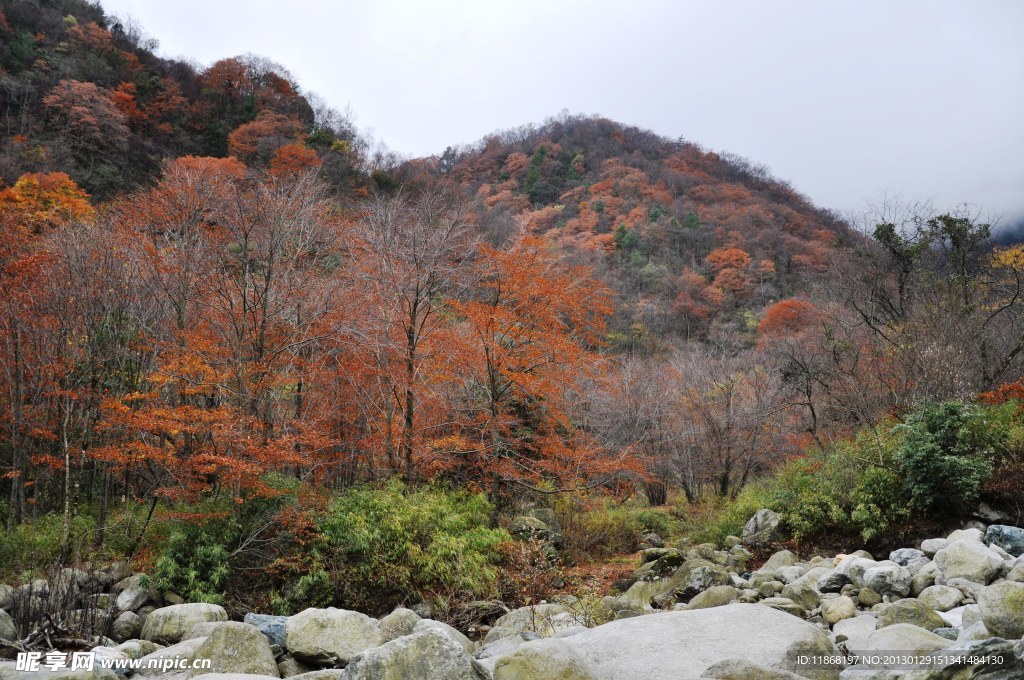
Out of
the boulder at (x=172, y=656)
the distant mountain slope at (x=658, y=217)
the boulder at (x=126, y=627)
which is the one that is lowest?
the boulder at (x=126, y=627)

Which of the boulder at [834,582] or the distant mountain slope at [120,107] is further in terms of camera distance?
the distant mountain slope at [120,107]

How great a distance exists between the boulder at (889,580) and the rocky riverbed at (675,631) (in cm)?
1

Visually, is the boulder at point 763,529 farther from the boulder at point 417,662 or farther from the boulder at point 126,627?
the boulder at point 126,627

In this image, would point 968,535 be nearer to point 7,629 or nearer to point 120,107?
point 7,629

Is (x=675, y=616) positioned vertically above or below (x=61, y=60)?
below

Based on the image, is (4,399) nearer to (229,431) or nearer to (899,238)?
(229,431)

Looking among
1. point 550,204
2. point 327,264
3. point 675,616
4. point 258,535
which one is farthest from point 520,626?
point 550,204

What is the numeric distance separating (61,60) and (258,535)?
1387 inches

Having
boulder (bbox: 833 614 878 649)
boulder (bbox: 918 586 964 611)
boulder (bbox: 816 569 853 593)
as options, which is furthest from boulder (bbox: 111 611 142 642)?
boulder (bbox: 918 586 964 611)

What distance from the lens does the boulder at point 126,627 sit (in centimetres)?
701

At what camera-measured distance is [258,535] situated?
858cm

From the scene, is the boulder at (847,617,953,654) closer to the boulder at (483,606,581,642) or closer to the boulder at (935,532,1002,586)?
the boulder at (935,532,1002,586)

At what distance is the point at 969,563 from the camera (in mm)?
6184

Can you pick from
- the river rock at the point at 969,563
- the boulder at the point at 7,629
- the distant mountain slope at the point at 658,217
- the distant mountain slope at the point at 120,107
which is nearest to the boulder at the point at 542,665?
the river rock at the point at 969,563
